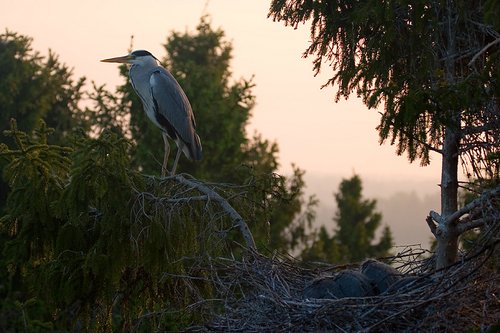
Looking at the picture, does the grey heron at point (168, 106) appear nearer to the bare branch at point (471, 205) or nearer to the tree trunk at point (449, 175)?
the tree trunk at point (449, 175)

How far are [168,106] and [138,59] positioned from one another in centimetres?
137

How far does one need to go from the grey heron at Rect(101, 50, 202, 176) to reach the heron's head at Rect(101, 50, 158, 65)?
0.05m

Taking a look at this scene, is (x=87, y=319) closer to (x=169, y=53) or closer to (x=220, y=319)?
(x=220, y=319)

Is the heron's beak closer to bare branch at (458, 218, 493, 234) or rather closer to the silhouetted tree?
the silhouetted tree

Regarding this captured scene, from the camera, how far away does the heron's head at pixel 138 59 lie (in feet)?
46.9

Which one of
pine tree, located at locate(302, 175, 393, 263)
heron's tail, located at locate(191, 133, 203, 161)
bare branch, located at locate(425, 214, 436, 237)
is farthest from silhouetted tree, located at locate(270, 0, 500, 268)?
pine tree, located at locate(302, 175, 393, 263)

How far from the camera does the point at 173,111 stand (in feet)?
43.5

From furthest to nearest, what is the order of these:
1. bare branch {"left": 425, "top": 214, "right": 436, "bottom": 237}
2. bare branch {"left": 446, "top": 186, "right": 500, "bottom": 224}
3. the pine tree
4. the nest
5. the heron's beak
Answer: the pine tree < the heron's beak < bare branch {"left": 425, "top": 214, "right": 436, "bottom": 237} < bare branch {"left": 446, "top": 186, "right": 500, "bottom": 224} < the nest

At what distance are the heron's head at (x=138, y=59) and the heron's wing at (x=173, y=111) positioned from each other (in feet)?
1.97

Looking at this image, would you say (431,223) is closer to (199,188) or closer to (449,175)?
(449,175)

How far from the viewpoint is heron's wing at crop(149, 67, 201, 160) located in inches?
513

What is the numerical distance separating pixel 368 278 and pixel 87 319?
2799 mm

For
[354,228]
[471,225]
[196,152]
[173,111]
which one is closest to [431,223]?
[471,225]

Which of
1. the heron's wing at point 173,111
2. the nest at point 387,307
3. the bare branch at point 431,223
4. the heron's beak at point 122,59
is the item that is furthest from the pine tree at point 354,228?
the nest at point 387,307
